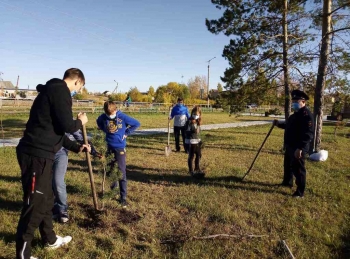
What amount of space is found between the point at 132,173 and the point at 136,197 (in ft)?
5.76

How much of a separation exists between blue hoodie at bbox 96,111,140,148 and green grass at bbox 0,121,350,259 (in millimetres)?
483

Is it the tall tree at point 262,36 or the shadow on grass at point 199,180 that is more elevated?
the tall tree at point 262,36

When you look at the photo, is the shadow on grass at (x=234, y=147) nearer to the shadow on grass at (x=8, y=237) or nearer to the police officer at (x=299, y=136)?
the police officer at (x=299, y=136)

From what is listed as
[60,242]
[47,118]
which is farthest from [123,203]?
[47,118]

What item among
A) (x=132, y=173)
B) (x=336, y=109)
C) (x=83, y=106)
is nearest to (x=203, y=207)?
(x=132, y=173)

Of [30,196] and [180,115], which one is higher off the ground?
[180,115]

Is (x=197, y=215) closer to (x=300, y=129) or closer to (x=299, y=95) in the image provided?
(x=300, y=129)

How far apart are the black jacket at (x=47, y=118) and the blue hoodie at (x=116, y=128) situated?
185 cm

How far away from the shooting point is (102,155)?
14.0ft

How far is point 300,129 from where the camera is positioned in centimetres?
539

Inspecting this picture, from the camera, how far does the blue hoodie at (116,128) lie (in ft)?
15.3

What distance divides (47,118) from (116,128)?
77.8 inches

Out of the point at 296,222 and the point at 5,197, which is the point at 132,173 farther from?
the point at 296,222

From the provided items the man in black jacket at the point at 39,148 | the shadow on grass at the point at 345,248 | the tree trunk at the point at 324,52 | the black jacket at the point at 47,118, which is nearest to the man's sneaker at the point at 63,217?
the man in black jacket at the point at 39,148
